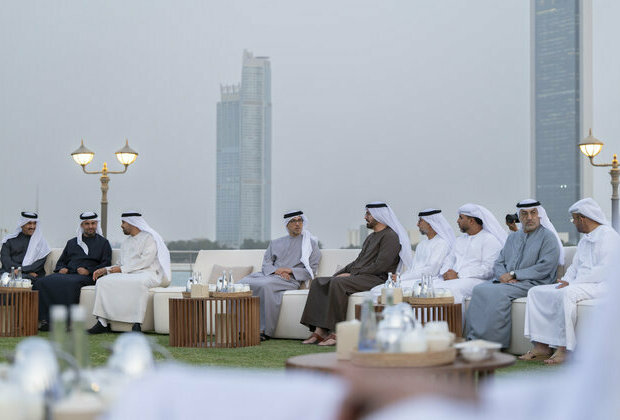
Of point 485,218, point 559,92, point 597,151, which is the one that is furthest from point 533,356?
point 559,92

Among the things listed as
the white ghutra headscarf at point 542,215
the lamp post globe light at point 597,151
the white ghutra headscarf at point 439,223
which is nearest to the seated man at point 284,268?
the white ghutra headscarf at point 439,223

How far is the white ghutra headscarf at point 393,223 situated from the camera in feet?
28.4

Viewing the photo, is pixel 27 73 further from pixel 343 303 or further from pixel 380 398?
pixel 380 398

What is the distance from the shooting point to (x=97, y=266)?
10.1 m

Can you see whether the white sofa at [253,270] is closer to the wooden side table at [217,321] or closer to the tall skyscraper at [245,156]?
the wooden side table at [217,321]

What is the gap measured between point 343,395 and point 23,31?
58.5 feet

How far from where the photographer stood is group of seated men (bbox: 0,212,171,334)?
30.7 ft

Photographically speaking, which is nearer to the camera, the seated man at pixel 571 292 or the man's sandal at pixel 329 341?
the seated man at pixel 571 292

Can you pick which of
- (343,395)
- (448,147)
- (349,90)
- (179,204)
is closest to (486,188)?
Answer: (448,147)

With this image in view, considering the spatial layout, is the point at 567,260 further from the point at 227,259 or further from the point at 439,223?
the point at 227,259

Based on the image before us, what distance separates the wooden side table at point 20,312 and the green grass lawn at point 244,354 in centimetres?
19

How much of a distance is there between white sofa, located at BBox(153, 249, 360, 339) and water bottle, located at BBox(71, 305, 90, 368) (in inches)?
265

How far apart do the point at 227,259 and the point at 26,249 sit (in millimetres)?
2324

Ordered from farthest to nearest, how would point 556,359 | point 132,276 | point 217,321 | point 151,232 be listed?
1. point 151,232
2. point 132,276
3. point 217,321
4. point 556,359
